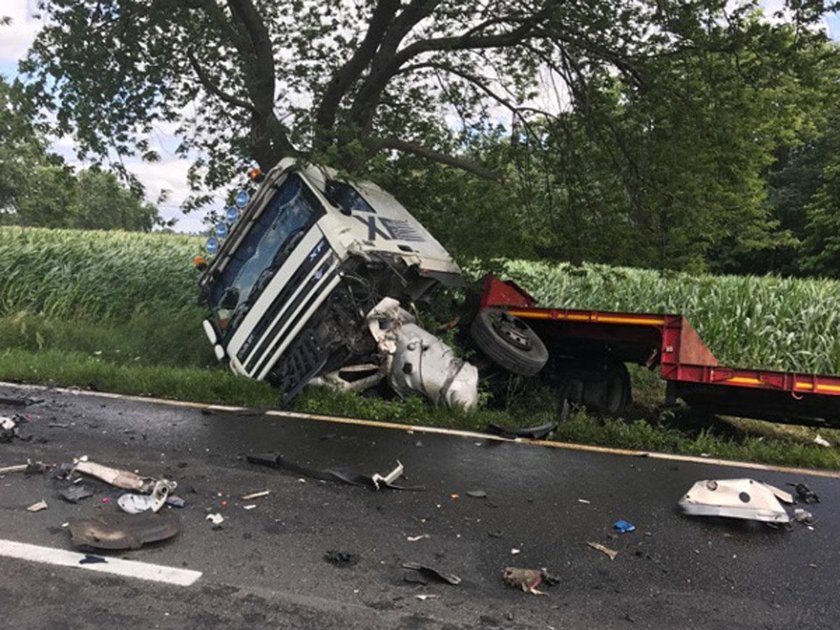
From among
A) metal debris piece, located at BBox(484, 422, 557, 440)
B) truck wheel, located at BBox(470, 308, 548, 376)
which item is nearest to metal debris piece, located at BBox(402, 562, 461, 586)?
metal debris piece, located at BBox(484, 422, 557, 440)

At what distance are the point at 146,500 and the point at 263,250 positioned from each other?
3.46 metres

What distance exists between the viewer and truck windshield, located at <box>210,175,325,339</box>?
670 cm

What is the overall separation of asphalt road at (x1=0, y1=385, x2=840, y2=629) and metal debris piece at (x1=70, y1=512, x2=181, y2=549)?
0.05 meters

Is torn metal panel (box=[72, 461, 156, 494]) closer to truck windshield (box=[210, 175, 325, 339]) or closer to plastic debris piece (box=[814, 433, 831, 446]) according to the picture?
truck windshield (box=[210, 175, 325, 339])

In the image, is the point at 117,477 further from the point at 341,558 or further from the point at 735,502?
the point at 735,502

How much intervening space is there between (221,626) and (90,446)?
2.95 metres

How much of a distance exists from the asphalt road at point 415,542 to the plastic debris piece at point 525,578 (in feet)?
0.18

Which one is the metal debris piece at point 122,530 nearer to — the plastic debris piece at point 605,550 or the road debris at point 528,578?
the road debris at point 528,578

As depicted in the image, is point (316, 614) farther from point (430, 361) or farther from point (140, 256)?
point (140, 256)

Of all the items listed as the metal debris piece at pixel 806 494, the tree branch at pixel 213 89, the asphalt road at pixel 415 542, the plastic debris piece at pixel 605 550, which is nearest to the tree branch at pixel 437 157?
the tree branch at pixel 213 89

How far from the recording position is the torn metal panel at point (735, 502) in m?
3.96

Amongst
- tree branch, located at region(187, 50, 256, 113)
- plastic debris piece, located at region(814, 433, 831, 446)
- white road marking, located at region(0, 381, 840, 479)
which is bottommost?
plastic debris piece, located at region(814, 433, 831, 446)

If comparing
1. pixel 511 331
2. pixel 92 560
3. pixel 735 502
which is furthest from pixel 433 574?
pixel 511 331

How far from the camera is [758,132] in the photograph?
28.1 feet
